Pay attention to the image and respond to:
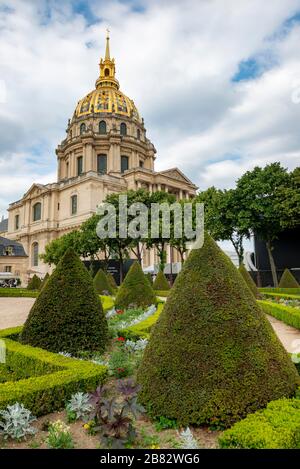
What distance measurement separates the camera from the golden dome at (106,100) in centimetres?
7769

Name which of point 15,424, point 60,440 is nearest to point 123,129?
point 15,424

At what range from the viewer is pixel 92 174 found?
201 ft

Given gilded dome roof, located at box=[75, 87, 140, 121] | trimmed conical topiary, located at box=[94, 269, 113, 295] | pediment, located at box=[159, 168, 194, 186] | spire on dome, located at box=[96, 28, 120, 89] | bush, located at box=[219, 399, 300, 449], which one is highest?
spire on dome, located at box=[96, 28, 120, 89]

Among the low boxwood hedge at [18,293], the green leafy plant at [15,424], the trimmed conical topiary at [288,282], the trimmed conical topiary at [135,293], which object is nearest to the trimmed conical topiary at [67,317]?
the green leafy plant at [15,424]

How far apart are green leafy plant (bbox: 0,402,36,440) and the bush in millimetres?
2268

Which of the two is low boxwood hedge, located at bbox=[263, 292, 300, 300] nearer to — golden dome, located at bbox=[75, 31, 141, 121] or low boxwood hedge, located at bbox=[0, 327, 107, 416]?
low boxwood hedge, located at bbox=[0, 327, 107, 416]

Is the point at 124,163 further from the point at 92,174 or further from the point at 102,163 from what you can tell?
the point at 92,174

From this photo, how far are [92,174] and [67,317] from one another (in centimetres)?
5557

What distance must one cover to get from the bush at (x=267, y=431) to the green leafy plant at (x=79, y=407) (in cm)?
192

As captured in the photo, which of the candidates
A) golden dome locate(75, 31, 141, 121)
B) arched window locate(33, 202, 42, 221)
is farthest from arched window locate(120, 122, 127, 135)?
arched window locate(33, 202, 42, 221)

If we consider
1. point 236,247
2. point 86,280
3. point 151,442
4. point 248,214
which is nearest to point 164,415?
point 151,442

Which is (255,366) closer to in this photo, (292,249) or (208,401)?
(208,401)

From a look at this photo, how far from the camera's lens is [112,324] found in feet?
36.8

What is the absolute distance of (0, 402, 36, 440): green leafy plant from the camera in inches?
161
